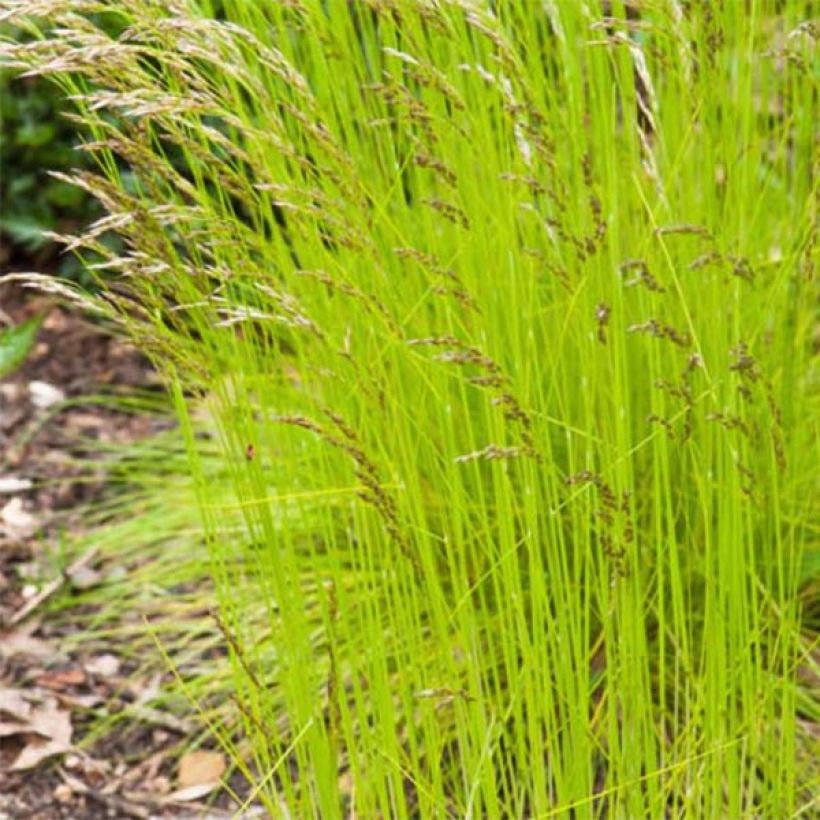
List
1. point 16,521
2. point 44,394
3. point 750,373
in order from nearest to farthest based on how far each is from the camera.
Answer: point 750,373 < point 16,521 < point 44,394

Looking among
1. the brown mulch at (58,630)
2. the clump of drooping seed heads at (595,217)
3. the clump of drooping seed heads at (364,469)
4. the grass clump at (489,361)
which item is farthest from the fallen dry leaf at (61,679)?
the clump of drooping seed heads at (595,217)

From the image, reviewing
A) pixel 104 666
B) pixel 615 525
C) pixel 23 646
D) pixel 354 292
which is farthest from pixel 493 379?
pixel 23 646

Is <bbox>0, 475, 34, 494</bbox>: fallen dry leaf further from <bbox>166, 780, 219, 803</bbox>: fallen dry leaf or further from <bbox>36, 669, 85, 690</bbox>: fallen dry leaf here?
<bbox>166, 780, 219, 803</bbox>: fallen dry leaf

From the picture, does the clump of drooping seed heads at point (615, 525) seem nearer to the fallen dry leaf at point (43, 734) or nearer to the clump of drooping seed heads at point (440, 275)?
the clump of drooping seed heads at point (440, 275)

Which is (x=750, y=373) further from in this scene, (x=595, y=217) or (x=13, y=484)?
(x=13, y=484)

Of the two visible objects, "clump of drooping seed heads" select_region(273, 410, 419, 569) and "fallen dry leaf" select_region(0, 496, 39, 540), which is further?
"fallen dry leaf" select_region(0, 496, 39, 540)

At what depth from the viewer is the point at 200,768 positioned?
8.87ft

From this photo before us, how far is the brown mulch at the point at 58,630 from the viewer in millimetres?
2678

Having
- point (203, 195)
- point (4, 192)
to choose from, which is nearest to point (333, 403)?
point (203, 195)

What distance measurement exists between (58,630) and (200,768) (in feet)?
1.97

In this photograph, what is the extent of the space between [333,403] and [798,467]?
0.86m

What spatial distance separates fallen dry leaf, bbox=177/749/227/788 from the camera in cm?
267

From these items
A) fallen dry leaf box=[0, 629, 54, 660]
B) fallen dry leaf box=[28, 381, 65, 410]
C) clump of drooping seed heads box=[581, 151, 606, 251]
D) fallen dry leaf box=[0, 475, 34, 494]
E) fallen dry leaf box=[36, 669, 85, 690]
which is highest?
clump of drooping seed heads box=[581, 151, 606, 251]

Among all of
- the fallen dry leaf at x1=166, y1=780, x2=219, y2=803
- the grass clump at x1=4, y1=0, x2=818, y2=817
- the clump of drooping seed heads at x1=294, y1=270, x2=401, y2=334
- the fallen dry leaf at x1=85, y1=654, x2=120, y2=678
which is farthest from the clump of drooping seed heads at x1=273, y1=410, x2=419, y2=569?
the fallen dry leaf at x1=85, y1=654, x2=120, y2=678
